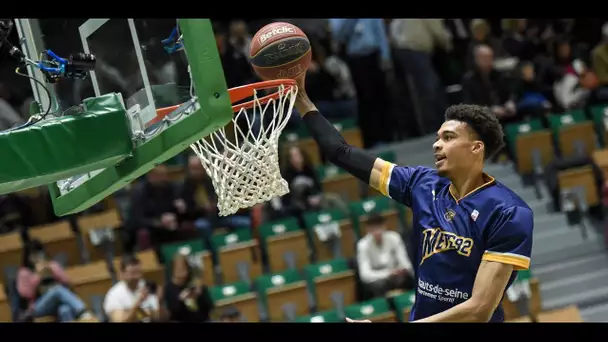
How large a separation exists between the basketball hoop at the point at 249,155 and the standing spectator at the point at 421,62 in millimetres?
4660

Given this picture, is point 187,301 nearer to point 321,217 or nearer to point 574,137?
point 321,217

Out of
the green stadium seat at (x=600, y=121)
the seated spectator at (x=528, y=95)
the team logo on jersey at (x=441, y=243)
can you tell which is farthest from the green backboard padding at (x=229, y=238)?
the team logo on jersey at (x=441, y=243)

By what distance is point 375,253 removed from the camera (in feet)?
25.9

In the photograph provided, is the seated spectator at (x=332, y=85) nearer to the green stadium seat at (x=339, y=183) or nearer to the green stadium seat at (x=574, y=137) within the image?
the green stadium seat at (x=339, y=183)

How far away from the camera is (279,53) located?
4.51 metres

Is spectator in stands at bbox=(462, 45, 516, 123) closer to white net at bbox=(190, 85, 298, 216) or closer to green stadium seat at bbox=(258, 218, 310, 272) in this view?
green stadium seat at bbox=(258, 218, 310, 272)

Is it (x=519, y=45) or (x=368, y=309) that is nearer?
(x=368, y=309)

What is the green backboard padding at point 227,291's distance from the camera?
25.5 feet

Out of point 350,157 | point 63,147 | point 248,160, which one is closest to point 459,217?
point 350,157

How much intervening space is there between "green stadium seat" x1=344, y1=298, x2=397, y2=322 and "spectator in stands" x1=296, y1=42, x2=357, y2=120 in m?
2.24

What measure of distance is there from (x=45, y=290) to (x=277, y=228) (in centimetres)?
175

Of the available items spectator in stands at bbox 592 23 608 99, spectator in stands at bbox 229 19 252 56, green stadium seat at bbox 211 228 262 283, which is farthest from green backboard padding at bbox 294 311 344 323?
spectator in stands at bbox 592 23 608 99
